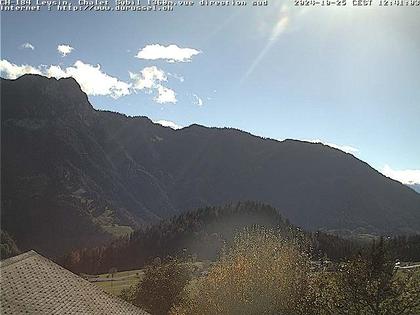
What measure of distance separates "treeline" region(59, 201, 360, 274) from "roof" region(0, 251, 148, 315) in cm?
12146

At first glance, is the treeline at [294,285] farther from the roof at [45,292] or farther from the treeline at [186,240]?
the treeline at [186,240]

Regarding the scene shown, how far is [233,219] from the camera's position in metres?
173

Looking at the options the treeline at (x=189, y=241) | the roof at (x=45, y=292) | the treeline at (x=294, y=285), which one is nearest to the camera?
the roof at (x=45, y=292)

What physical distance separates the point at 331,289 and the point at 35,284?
23498 millimetres

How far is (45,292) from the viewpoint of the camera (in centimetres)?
1850

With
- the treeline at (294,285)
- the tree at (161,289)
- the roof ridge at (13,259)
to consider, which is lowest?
the tree at (161,289)

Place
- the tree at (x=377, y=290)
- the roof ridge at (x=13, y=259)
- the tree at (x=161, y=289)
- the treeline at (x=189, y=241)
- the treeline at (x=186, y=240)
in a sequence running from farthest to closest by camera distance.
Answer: the treeline at (x=186, y=240), the treeline at (x=189, y=241), the tree at (x=161, y=289), the tree at (x=377, y=290), the roof ridge at (x=13, y=259)

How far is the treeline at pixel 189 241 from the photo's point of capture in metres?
147

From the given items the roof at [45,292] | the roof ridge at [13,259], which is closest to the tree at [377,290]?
the roof at [45,292]

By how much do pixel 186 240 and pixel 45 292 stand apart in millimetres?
144655

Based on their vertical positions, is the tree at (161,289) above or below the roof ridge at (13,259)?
below

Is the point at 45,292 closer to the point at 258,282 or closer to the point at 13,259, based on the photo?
the point at 13,259

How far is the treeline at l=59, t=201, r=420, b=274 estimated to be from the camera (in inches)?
5782

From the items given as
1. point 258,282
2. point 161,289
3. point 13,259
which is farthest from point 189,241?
point 13,259
